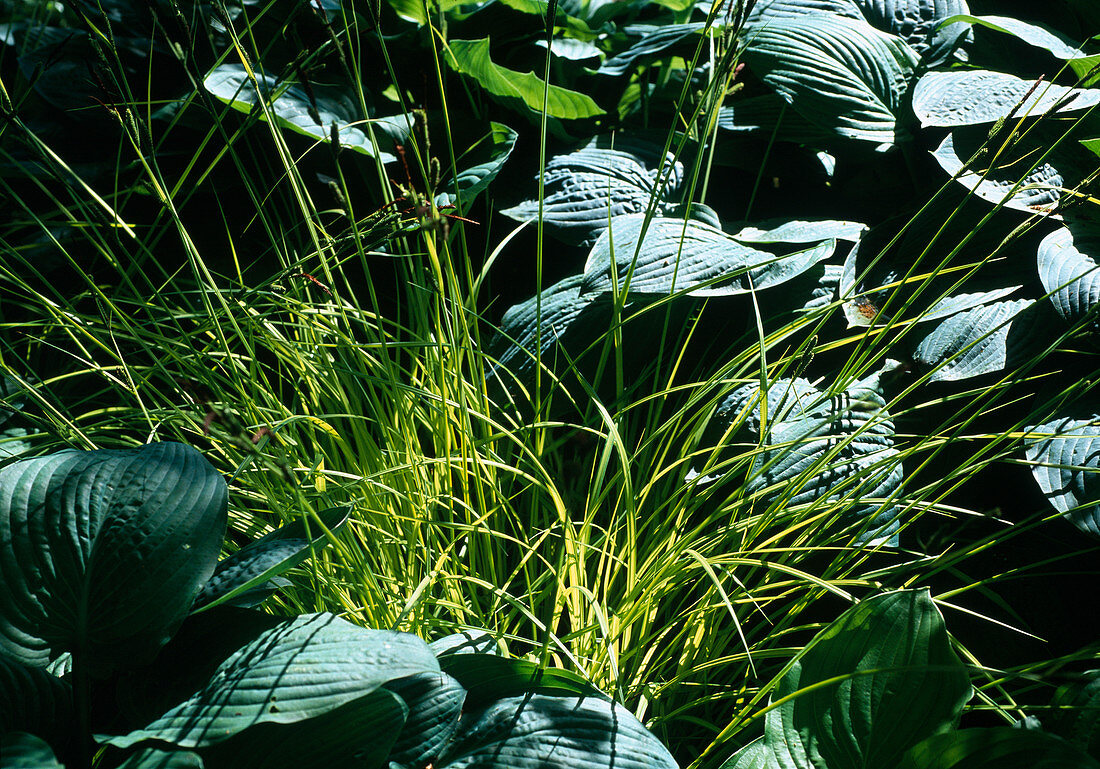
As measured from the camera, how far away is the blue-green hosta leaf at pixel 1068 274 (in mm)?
801

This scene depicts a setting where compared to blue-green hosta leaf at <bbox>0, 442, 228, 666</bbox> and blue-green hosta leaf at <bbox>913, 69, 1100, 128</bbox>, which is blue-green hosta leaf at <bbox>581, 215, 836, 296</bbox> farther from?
blue-green hosta leaf at <bbox>0, 442, 228, 666</bbox>

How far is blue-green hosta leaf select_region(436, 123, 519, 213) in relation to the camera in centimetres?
100

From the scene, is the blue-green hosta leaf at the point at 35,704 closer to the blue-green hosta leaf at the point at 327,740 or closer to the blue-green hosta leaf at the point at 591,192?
the blue-green hosta leaf at the point at 327,740

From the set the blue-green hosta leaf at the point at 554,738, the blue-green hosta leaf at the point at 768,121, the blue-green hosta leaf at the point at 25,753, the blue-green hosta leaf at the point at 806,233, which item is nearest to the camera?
the blue-green hosta leaf at the point at 25,753

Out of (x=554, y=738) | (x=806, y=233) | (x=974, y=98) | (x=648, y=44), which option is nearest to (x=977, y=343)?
(x=806, y=233)

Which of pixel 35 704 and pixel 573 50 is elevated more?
pixel 573 50

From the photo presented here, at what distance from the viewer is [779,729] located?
0.57 meters

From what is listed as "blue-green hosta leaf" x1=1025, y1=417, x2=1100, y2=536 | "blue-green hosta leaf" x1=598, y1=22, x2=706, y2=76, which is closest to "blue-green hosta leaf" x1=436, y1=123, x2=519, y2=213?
"blue-green hosta leaf" x1=598, y1=22, x2=706, y2=76

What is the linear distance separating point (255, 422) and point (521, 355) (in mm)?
349

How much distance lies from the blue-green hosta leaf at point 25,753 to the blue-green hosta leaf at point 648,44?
1.19 m

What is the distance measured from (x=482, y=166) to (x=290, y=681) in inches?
30.6

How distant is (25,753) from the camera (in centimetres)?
42

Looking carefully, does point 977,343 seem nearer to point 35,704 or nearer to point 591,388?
point 591,388

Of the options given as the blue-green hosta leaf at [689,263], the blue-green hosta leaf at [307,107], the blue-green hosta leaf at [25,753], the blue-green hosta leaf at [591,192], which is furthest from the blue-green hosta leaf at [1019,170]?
the blue-green hosta leaf at [25,753]
